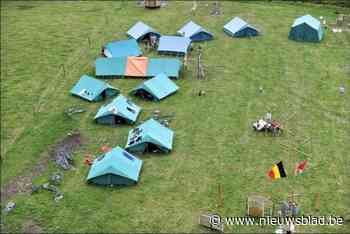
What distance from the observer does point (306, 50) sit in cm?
5162

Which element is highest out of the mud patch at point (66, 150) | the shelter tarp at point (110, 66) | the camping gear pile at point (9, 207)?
the shelter tarp at point (110, 66)

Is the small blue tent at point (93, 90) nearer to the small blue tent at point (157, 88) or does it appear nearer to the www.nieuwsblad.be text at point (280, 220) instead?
the small blue tent at point (157, 88)

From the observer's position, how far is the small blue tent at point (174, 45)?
1973 inches

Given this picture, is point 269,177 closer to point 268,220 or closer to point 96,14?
point 268,220

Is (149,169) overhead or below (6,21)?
Result: below

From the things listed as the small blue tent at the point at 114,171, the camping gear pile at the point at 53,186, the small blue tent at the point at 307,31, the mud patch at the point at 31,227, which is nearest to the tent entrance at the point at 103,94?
the small blue tent at the point at 114,171

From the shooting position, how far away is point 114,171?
31.4 m

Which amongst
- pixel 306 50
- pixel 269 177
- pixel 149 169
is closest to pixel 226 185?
pixel 269 177

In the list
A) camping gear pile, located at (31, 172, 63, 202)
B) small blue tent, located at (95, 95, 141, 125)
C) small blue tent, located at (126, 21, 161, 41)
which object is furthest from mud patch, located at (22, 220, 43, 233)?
small blue tent, located at (126, 21, 161, 41)

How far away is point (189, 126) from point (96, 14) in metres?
31.1

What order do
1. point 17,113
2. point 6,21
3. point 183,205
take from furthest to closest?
point 6,21 → point 17,113 → point 183,205

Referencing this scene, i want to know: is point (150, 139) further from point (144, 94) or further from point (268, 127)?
point (144, 94)

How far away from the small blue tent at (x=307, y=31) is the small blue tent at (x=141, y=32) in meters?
14.1

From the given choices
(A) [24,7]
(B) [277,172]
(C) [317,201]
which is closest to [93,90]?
(B) [277,172]
